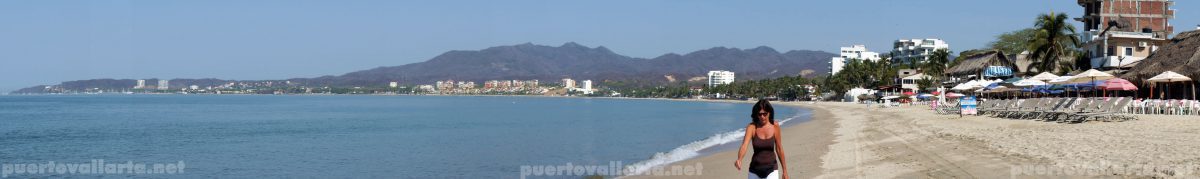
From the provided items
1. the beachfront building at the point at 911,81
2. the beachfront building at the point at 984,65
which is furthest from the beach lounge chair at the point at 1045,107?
the beachfront building at the point at 911,81

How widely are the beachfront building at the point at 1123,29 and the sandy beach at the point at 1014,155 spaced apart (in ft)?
101

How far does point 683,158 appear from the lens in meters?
18.7

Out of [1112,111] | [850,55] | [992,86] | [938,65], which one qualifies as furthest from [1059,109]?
[850,55]

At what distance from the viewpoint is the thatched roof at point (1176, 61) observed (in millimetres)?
31203

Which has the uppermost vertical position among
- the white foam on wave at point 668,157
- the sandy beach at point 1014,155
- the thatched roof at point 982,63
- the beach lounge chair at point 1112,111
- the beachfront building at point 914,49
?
the beachfront building at point 914,49

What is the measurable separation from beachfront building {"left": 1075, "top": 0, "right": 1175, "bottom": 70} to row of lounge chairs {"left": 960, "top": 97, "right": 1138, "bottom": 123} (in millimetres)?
22376

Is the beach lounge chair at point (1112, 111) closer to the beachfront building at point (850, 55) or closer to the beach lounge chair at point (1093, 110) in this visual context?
the beach lounge chair at point (1093, 110)

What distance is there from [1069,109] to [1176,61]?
13970 millimetres

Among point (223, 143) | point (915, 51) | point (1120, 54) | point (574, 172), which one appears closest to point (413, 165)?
point (574, 172)

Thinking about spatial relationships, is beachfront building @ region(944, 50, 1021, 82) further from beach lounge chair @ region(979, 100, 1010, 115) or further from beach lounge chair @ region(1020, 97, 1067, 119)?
beach lounge chair @ region(1020, 97, 1067, 119)

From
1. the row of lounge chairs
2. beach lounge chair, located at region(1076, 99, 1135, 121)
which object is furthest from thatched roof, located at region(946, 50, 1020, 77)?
beach lounge chair, located at region(1076, 99, 1135, 121)

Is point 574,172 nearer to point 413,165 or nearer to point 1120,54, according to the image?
point 413,165

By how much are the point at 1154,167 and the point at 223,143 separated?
2525 centimetres

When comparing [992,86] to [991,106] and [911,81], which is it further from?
[911,81]
